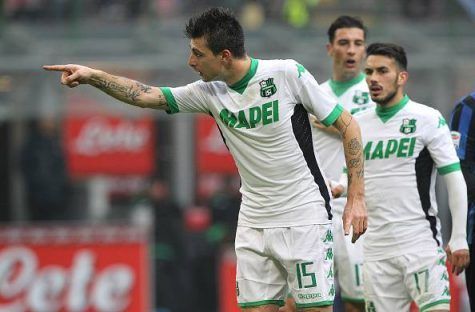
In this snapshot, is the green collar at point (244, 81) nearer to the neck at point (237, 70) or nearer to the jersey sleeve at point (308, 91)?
the neck at point (237, 70)

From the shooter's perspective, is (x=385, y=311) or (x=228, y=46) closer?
(x=228, y=46)

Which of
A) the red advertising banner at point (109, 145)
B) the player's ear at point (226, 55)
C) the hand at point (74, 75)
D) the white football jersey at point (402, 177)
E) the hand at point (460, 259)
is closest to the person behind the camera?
the hand at point (74, 75)

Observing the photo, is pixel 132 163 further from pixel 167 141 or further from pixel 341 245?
pixel 341 245

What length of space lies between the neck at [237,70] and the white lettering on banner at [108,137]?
11317mm

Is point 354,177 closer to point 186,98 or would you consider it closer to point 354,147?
point 354,147

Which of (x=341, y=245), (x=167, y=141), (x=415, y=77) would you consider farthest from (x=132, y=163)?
(x=341, y=245)

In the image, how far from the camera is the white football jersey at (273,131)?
809cm

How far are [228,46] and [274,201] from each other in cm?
102

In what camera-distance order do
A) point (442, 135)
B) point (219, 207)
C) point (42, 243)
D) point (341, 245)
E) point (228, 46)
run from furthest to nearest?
point (219, 207)
point (42, 243)
point (341, 245)
point (442, 135)
point (228, 46)

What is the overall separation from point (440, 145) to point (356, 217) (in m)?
1.42

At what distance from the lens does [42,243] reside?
16.7m

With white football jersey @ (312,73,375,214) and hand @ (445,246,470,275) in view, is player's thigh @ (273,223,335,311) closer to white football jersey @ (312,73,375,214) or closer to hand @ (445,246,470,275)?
hand @ (445,246,470,275)

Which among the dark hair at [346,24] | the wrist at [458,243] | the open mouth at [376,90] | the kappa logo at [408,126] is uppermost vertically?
the dark hair at [346,24]

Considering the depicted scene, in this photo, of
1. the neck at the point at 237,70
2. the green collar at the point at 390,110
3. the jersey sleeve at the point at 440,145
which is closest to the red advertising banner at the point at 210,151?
the green collar at the point at 390,110
